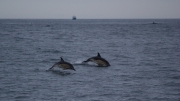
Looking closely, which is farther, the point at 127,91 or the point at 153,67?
the point at 153,67

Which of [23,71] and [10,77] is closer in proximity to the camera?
[10,77]

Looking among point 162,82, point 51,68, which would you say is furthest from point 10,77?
point 162,82

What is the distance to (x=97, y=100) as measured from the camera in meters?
15.9

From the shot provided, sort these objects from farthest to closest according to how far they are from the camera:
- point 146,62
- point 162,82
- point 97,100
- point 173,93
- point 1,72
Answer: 1. point 146,62
2. point 1,72
3. point 162,82
4. point 173,93
5. point 97,100

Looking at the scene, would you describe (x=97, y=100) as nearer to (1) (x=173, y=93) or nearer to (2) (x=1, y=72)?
(1) (x=173, y=93)

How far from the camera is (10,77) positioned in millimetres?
21359

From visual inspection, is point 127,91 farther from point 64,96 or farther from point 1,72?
point 1,72

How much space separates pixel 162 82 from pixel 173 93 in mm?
2738

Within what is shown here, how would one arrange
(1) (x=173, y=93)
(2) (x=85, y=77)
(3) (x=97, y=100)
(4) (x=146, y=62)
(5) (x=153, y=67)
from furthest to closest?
(4) (x=146, y=62), (5) (x=153, y=67), (2) (x=85, y=77), (1) (x=173, y=93), (3) (x=97, y=100)

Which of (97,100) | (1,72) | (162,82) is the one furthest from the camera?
(1,72)

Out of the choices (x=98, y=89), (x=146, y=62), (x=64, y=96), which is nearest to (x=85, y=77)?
(x=98, y=89)

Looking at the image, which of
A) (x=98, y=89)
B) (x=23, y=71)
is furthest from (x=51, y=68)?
(x=98, y=89)

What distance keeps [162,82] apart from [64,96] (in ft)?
22.3

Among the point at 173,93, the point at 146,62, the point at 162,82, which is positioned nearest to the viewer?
the point at 173,93
